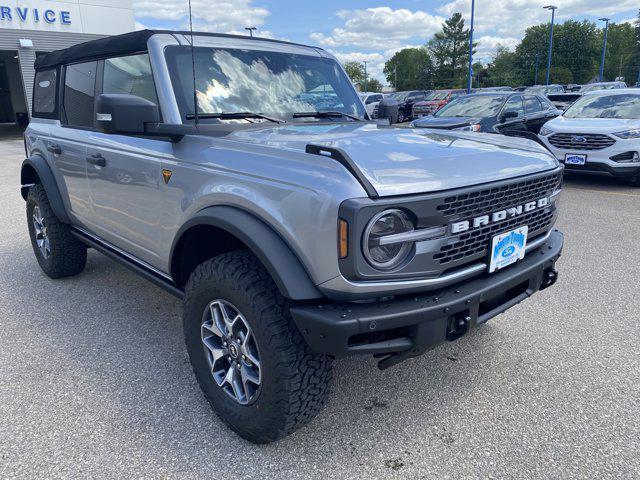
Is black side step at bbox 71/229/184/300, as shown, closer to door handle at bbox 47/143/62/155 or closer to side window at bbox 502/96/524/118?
door handle at bbox 47/143/62/155

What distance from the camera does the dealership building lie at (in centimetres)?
2050

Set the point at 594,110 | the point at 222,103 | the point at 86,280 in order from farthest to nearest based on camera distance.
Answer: the point at 594,110 < the point at 86,280 < the point at 222,103

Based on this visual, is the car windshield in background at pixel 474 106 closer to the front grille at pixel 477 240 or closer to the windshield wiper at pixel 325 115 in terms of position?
the windshield wiper at pixel 325 115

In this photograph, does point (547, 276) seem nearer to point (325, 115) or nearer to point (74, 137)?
point (325, 115)

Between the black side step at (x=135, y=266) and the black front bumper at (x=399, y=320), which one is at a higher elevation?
the black front bumper at (x=399, y=320)

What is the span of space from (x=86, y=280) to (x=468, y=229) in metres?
3.65

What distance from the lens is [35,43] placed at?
21.2 m

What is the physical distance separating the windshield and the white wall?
22195 mm

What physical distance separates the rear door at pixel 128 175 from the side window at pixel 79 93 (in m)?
0.17

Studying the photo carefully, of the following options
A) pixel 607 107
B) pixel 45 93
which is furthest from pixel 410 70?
pixel 45 93

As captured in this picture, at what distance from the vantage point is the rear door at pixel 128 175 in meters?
2.87

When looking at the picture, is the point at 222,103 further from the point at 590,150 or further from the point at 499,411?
the point at 590,150

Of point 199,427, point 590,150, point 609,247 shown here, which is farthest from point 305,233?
point 590,150

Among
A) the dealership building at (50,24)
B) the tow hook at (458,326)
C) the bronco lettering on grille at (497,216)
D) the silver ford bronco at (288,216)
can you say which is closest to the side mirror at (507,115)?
the silver ford bronco at (288,216)
